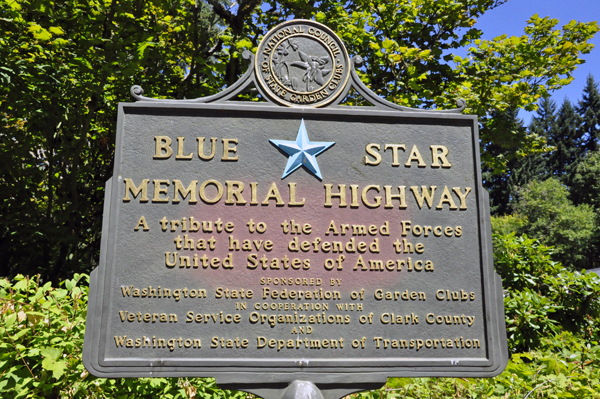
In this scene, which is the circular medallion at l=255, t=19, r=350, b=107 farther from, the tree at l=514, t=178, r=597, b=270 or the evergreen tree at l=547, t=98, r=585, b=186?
the evergreen tree at l=547, t=98, r=585, b=186

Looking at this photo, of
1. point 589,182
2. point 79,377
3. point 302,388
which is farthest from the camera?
Answer: point 589,182

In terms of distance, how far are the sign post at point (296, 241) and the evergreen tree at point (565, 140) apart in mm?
61771

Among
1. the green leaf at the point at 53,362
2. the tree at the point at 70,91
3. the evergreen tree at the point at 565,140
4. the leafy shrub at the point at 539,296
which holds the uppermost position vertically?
the evergreen tree at the point at 565,140

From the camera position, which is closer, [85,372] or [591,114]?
[85,372]

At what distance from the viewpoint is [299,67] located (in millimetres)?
3682

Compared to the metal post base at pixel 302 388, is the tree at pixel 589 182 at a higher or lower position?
higher

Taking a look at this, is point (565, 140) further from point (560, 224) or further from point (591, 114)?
point (560, 224)

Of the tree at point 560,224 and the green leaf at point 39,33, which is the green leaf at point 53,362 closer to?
the green leaf at point 39,33

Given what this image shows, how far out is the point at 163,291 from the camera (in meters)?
3.23

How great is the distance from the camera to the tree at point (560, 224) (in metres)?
36.9

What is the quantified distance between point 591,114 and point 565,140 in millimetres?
5348

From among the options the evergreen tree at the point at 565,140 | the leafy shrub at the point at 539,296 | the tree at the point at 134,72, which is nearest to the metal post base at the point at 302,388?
the leafy shrub at the point at 539,296

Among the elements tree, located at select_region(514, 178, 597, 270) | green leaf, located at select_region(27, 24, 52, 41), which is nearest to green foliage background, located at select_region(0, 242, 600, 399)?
green leaf, located at select_region(27, 24, 52, 41)

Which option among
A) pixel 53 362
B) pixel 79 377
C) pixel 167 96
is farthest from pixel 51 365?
pixel 167 96
